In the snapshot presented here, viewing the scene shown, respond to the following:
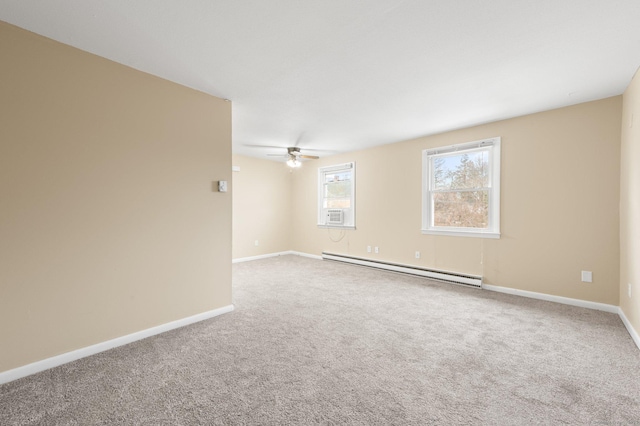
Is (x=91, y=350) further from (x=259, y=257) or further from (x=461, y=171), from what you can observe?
(x=461, y=171)

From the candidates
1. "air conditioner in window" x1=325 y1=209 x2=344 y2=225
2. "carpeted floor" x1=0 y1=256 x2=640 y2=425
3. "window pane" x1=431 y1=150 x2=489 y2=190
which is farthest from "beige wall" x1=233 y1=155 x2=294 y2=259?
"window pane" x1=431 y1=150 x2=489 y2=190

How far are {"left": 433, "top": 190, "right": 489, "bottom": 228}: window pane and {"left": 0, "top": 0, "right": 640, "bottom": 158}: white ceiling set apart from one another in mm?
1292

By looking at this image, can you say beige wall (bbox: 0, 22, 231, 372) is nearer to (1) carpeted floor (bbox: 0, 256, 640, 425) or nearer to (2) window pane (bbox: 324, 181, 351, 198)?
(1) carpeted floor (bbox: 0, 256, 640, 425)

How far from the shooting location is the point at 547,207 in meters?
3.43

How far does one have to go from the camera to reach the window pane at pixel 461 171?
4.02 meters

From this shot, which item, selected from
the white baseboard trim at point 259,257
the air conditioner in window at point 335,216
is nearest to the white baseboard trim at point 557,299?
the air conditioner in window at point 335,216

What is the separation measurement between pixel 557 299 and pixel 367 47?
3.67m

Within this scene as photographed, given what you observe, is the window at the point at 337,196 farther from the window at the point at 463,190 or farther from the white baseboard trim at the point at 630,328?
the white baseboard trim at the point at 630,328

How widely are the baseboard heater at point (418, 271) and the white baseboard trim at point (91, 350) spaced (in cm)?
316

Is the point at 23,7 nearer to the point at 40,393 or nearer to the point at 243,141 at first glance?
the point at 40,393

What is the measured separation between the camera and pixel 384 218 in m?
5.22

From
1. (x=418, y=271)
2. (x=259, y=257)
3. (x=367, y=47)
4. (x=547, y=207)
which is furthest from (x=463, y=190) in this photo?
(x=259, y=257)

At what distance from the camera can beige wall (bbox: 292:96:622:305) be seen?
10.1ft

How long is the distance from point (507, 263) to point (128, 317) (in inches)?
175
